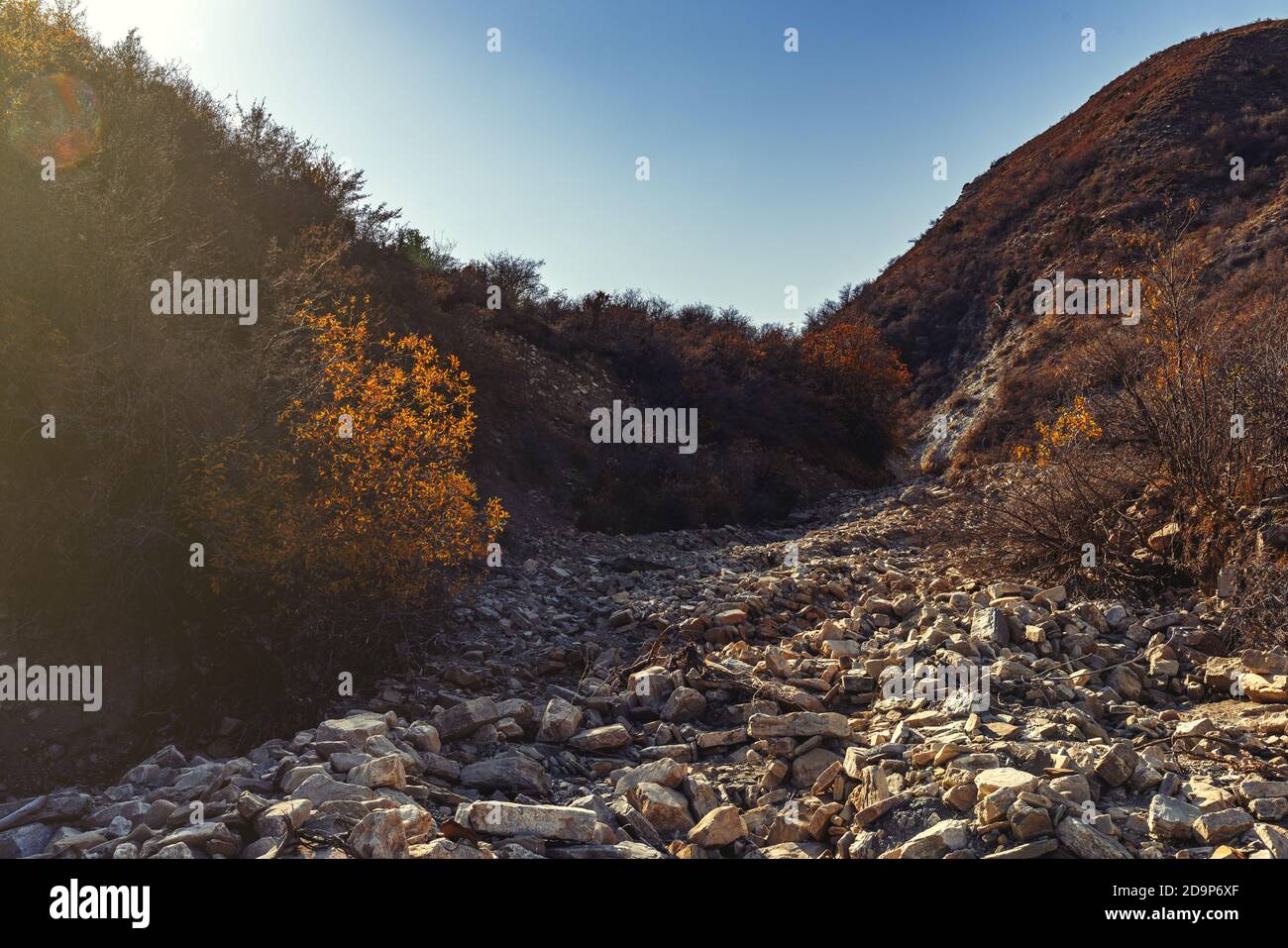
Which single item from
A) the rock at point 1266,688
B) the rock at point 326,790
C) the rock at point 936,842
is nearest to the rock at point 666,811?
the rock at point 936,842

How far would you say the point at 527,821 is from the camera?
12.6ft

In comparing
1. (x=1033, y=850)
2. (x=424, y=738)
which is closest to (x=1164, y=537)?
(x=1033, y=850)

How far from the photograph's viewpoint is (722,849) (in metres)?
4.03

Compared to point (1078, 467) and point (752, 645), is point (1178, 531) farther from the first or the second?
point (752, 645)

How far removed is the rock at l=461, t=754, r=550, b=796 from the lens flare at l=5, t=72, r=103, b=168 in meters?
6.41

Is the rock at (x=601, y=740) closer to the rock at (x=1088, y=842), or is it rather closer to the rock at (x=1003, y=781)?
the rock at (x=1003, y=781)

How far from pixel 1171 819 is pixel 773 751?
220 centimetres

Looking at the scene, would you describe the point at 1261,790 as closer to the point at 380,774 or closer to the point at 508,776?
the point at 508,776

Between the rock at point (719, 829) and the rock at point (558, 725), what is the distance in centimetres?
162

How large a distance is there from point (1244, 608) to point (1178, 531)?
4.82ft

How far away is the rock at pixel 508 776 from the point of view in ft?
15.5

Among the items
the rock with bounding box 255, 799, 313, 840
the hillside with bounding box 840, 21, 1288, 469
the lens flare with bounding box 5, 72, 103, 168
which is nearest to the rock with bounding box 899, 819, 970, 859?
the rock with bounding box 255, 799, 313, 840

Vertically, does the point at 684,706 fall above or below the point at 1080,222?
below
